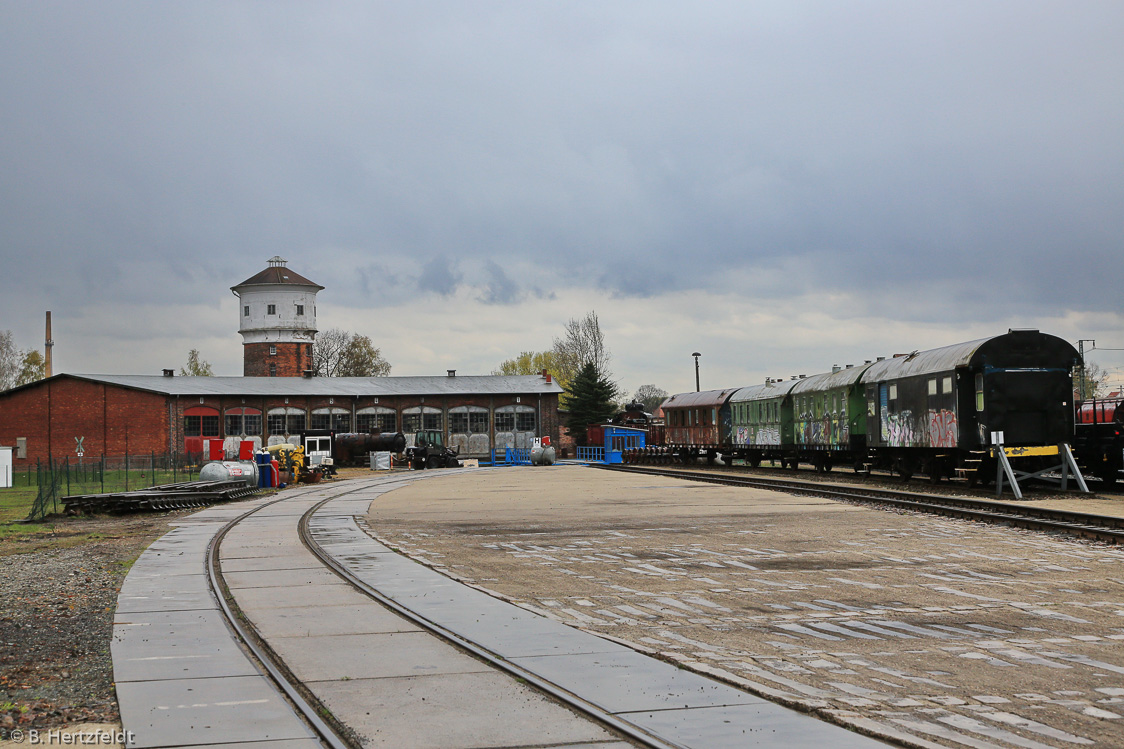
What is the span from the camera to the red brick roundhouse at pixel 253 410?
226 ft

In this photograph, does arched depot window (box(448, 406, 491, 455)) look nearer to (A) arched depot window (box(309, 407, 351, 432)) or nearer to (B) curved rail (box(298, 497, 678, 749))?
(A) arched depot window (box(309, 407, 351, 432))

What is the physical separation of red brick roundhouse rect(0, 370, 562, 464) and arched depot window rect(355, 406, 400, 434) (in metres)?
0.08

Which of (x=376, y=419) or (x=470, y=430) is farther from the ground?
(x=376, y=419)

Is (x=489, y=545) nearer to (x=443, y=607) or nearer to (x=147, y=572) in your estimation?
(x=147, y=572)

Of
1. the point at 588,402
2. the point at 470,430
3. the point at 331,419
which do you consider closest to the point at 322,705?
the point at 331,419

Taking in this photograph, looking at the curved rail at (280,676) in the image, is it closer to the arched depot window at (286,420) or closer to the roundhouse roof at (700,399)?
the roundhouse roof at (700,399)

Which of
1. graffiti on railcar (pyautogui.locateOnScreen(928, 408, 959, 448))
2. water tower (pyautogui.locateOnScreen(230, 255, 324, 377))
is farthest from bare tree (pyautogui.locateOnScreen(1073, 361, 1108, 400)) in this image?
→ water tower (pyautogui.locateOnScreen(230, 255, 324, 377))

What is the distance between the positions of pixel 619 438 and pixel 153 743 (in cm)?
6379

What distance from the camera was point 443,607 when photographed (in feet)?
36.6

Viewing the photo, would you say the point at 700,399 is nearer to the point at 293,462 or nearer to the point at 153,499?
the point at 293,462

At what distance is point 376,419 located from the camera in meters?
79.9

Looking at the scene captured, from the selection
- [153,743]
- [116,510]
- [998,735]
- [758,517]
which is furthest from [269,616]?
[116,510]

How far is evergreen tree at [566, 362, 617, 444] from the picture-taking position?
90.9 m

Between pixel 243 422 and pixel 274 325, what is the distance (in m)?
14.7
